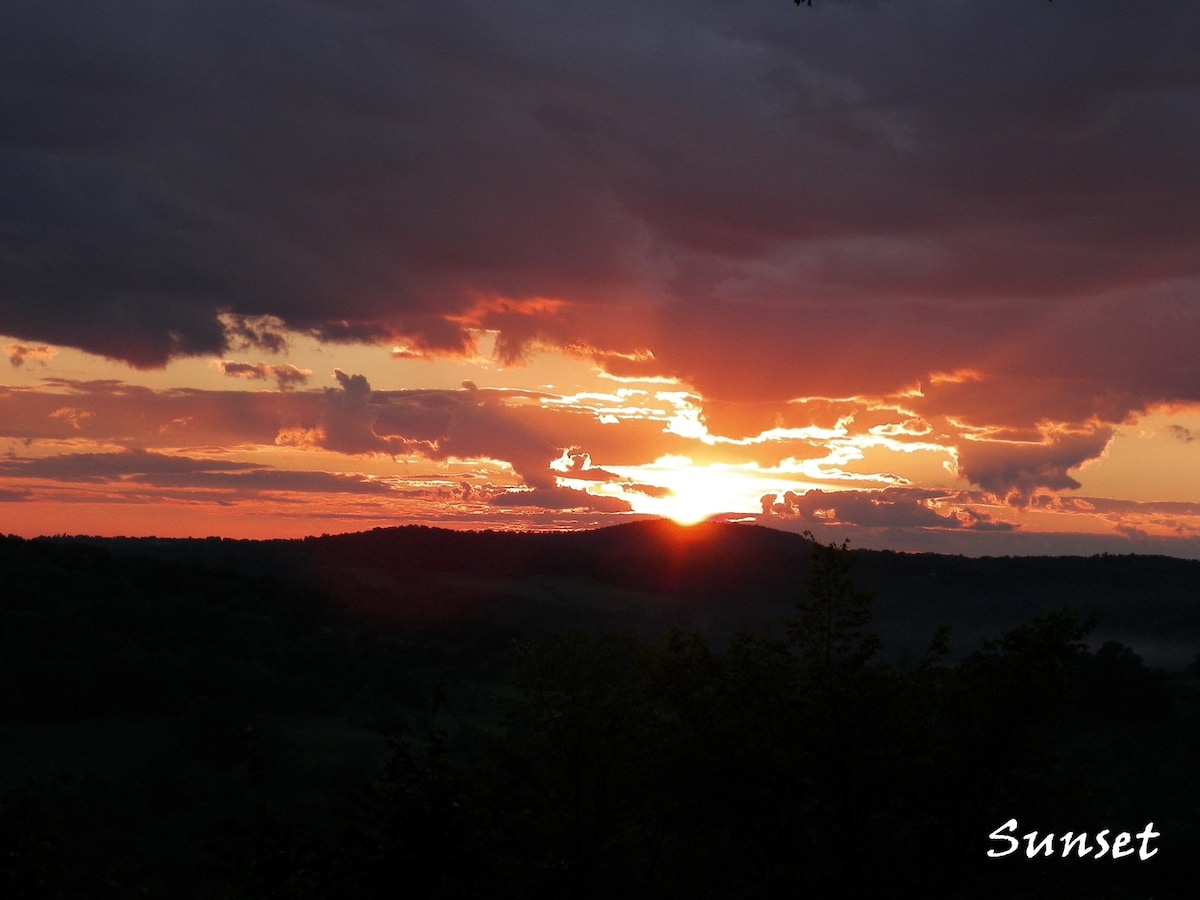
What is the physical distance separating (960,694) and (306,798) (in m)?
55.9

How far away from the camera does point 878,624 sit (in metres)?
162

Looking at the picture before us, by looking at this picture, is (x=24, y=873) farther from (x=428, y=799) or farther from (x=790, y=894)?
(x=790, y=894)

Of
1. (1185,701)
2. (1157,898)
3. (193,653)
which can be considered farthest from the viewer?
(193,653)

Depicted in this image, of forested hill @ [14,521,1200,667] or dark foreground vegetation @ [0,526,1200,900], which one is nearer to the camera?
dark foreground vegetation @ [0,526,1200,900]

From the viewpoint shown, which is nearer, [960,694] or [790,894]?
[790,894]

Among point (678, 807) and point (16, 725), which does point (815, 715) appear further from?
point (16, 725)

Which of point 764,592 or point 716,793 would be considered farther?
point 764,592

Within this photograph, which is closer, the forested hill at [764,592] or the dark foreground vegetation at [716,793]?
the dark foreground vegetation at [716,793]

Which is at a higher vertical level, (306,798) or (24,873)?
(24,873)

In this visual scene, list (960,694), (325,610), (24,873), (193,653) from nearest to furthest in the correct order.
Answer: (24,873) → (960,694) → (193,653) → (325,610)

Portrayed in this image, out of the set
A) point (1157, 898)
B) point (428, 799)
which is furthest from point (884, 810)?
point (1157, 898)

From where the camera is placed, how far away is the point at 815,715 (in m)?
27.7

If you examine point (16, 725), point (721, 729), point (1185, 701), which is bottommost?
point (16, 725)

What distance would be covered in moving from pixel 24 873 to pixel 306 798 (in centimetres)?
5537
